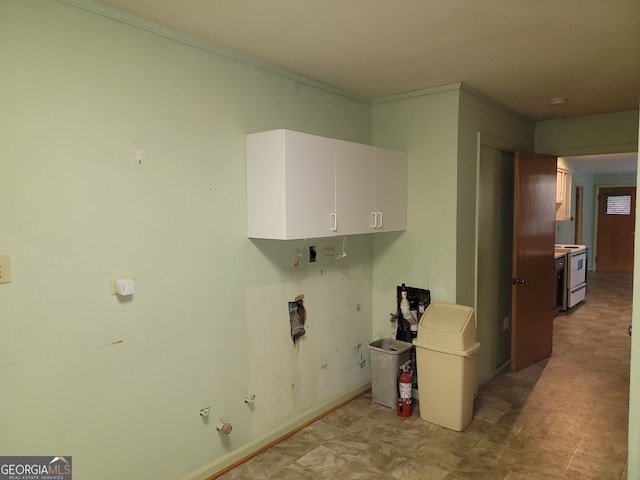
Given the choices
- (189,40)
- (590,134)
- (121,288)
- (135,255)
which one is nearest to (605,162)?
(590,134)

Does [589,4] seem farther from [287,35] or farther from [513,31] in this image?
[287,35]

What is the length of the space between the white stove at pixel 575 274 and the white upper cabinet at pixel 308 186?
4437 mm

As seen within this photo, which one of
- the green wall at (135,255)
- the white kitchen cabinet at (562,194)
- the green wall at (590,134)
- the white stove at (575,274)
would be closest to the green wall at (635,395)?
the green wall at (135,255)

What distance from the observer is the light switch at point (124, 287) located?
208cm

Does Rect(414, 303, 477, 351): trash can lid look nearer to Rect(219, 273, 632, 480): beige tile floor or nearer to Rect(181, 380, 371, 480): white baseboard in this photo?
Rect(219, 273, 632, 480): beige tile floor

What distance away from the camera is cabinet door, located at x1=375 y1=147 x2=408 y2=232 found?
3250 mm

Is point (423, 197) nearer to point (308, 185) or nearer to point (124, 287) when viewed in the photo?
point (308, 185)

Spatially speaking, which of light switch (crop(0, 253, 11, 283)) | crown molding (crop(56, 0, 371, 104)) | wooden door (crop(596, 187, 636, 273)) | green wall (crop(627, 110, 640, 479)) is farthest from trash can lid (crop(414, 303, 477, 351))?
wooden door (crop(596, 187, 636, 273))

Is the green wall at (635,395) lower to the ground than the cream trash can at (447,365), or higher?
higher

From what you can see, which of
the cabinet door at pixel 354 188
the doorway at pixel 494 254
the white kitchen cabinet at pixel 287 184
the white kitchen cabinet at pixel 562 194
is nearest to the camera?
the white kitchen cabinet at pixel 287 184

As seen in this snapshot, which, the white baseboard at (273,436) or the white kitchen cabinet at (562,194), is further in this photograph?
the white kitchen cabinet at (562,194)

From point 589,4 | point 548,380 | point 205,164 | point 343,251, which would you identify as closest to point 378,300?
point 343,251

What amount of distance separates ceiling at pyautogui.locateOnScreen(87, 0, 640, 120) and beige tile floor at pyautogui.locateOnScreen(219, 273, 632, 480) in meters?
2.43

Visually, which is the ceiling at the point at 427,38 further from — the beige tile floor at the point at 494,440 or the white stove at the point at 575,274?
the white stove at the point at 575,274
